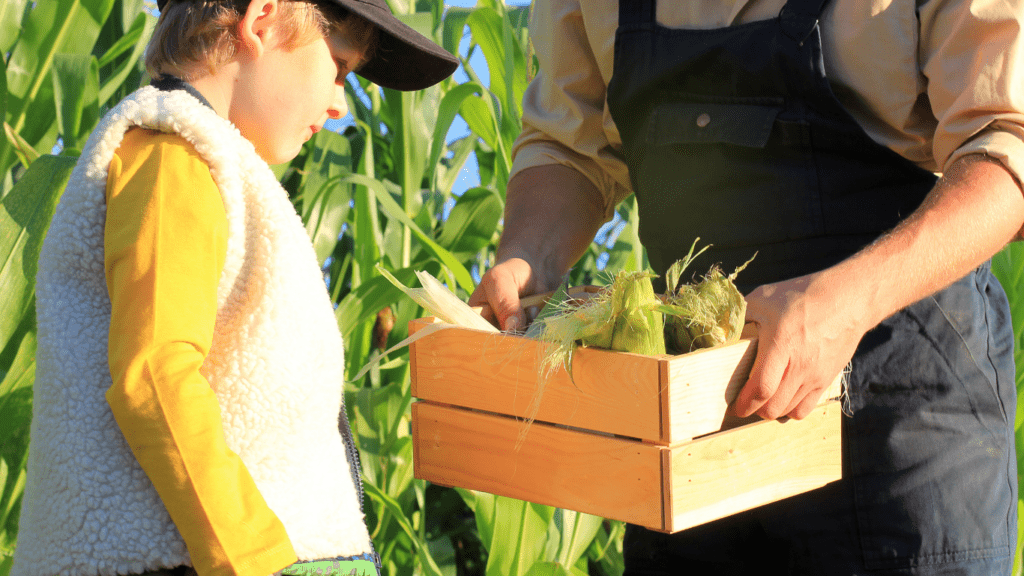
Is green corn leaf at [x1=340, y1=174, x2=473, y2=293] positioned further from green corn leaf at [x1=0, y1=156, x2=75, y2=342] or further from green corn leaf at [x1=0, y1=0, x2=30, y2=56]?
green corn leaf at [x1=0, y1=0, x2=30, y2=56]

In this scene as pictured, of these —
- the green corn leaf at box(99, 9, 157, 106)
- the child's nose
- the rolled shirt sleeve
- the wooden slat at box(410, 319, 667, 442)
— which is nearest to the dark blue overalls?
the rolled shirt sleeve

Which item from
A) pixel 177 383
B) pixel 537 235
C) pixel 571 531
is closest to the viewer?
pixel 177 383

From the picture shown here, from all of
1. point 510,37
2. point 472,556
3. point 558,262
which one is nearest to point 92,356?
point 558,262

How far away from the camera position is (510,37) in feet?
5.42

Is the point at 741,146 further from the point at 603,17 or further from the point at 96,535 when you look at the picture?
the point at 96,535

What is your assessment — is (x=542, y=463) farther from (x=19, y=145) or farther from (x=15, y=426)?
(x=19, y=145)

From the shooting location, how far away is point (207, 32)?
37.2 inches

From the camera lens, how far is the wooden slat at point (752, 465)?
33.7 inches

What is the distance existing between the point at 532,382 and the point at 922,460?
19.2 inches

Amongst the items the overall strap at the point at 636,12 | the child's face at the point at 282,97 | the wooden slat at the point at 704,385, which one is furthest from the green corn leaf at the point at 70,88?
the wooden slat at the point at 704,385

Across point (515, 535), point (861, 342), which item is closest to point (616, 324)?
point (861, 342)

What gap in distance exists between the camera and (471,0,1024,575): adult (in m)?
0.90

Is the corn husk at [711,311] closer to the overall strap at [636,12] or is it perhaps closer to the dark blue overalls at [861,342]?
the dark blue overalls at [861,342]

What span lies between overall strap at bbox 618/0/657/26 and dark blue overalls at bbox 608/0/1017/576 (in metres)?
0.03
